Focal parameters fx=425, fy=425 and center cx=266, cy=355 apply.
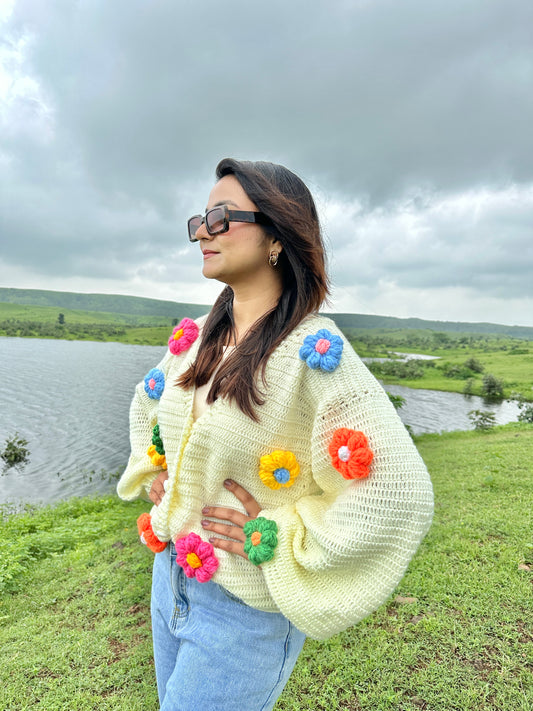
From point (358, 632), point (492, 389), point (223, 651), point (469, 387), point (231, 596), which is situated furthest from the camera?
point (469, 387)

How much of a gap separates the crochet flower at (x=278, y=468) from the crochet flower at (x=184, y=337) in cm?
82

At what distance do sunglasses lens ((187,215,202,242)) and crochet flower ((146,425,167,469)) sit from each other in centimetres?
95

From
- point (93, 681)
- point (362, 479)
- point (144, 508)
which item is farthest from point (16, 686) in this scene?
point (144, 508)

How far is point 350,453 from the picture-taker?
1344 millimetres

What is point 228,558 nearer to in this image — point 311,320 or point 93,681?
point 311,320

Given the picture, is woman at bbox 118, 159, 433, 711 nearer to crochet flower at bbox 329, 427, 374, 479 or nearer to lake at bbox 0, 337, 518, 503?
crochet flower at bbox 329, 427, 374, 479

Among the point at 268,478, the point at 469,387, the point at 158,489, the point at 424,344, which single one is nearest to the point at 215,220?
the point at 268,478

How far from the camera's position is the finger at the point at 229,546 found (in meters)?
1.53

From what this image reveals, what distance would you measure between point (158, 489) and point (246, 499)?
0.58m

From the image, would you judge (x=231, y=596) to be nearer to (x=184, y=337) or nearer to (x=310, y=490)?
(x=310, y=490)

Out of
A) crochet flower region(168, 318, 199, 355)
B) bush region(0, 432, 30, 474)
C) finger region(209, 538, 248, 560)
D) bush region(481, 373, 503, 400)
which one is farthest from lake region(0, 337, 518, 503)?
finger region(209, 538, 248, 560)

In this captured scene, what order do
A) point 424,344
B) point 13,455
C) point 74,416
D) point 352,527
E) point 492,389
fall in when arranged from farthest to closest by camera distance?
point 424,344 < point 492,389 < point 74,416 < point 13,455 < point 352,527

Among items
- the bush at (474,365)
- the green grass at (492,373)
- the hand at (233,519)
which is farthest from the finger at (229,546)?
the bush at (474,365)

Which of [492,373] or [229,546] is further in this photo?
[492,373]
